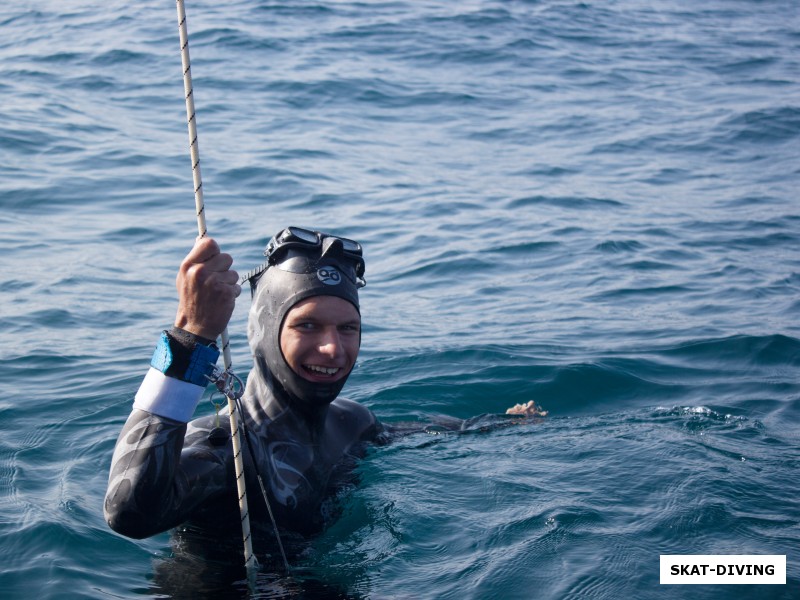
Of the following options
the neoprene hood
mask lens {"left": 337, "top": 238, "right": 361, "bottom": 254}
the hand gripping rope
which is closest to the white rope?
the hand gripping rope

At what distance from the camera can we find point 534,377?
25.2 ft

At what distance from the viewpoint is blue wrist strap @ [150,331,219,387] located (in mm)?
3764

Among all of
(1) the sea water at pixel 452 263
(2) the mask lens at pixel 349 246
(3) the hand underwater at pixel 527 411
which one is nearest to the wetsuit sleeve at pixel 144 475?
(1) the sea water at pixel 452 263

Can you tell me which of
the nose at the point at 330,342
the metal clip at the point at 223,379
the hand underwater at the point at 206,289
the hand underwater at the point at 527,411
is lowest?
the hand underwater at the point at 527,411

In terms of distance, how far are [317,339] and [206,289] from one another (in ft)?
3.43

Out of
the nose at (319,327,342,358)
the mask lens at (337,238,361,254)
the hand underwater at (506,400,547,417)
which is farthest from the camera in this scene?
the hand underwater at (506,400,547,417)

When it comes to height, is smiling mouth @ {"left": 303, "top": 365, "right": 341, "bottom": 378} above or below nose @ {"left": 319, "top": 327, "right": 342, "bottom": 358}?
below

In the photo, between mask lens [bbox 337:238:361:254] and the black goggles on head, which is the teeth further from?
mask lens [bbox 337:238:361:254]

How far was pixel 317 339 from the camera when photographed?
471cm

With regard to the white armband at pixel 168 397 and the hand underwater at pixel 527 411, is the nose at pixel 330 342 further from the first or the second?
the hand underwater at pixel 527 411

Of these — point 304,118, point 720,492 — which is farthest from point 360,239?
point 720,492

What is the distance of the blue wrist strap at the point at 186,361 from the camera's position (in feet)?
12.3

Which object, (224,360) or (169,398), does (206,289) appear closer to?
(224,360)

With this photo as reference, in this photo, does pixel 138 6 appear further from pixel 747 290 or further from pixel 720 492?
pixel 720 492
